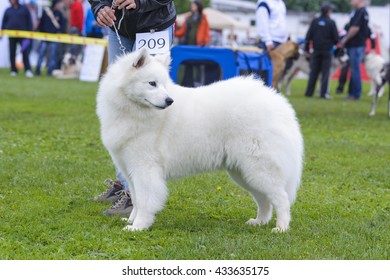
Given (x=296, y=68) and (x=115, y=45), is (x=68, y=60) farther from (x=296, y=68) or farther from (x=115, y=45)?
(x=115, y=45)

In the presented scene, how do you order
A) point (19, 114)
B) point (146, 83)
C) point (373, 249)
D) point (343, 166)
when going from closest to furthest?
point (373, 249), point (146, 83), point (343, 166), point (19, 114)

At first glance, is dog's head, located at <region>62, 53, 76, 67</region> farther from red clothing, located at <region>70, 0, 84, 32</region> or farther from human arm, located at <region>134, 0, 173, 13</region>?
human arm, located at <region>134, 0, 173, 13</region>

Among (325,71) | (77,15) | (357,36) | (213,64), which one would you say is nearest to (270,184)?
(213,64)

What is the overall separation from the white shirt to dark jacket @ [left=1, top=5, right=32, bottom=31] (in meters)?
10.8

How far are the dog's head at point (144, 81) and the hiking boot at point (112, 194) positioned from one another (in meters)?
1.15

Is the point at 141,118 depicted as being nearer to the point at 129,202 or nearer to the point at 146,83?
the point at 146,83

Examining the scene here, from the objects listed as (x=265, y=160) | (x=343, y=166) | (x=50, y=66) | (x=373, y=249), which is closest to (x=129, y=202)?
(x=265, y=160)

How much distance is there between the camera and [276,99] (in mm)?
4016

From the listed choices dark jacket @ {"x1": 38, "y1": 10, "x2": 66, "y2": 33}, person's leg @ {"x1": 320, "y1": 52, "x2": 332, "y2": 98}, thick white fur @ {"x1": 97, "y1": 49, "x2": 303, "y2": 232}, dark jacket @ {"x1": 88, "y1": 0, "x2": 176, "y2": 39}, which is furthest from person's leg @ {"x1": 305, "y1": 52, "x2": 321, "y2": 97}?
thick white fur @ {"x1": 97, "y1": 49, "x2": 303, "y2": 232}

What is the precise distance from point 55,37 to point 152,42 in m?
14.9

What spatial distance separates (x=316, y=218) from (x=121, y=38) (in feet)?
6.70

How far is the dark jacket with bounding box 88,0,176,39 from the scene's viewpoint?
14.1ft

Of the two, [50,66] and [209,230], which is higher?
[209,230]

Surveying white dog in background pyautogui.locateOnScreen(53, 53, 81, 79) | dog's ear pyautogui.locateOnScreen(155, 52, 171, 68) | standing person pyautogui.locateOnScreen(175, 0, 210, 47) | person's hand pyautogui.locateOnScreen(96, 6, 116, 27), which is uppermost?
person's hand pyautogui.locateOnScreen(96, 6, 116, 27)
